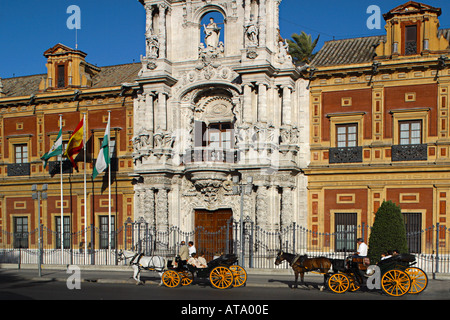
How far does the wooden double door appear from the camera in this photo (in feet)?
86.5

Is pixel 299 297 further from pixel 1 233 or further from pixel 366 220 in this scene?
pixel 1 233

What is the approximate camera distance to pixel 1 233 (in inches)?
1262

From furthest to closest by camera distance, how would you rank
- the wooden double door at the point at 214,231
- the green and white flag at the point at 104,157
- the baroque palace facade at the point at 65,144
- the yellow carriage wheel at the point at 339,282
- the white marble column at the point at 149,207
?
the baroque palace facade at the point at 65,144 < the green and white flag at the point at 104,157 < the white marble column at the point at 149,207 < the wooden double door at the point at 214,231 < the yellow carriage wheel at the point at 339,282

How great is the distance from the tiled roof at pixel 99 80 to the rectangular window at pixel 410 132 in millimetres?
15035

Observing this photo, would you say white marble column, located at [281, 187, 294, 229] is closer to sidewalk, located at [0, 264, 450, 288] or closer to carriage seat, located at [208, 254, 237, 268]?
sidewalk, located at [0, 264, 450, 288]

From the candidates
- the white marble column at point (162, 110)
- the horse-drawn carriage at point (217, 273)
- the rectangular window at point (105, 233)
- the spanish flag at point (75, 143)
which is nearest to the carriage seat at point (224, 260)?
the horse-drawn carriage at point (217, 273)

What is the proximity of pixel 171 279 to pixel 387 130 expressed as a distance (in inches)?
522

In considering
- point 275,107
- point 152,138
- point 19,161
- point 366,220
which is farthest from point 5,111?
point 366,220

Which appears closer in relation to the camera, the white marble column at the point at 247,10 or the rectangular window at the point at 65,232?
the white marble column at the point at 247,10

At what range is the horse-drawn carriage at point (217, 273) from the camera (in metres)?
16.8

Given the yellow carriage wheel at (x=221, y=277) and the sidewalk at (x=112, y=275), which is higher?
the yellow carriage wheel at (x=221, y=277)

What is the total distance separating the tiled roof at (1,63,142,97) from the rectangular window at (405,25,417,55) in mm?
14855

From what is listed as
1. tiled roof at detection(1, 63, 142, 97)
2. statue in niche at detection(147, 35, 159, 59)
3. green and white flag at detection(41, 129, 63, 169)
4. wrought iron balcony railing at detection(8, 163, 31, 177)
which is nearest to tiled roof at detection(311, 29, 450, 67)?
statue in niche at detection(147, 35, 159, 59)

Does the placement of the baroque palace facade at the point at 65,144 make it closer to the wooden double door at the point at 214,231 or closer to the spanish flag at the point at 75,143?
the spanish flag at the point at 75,143
